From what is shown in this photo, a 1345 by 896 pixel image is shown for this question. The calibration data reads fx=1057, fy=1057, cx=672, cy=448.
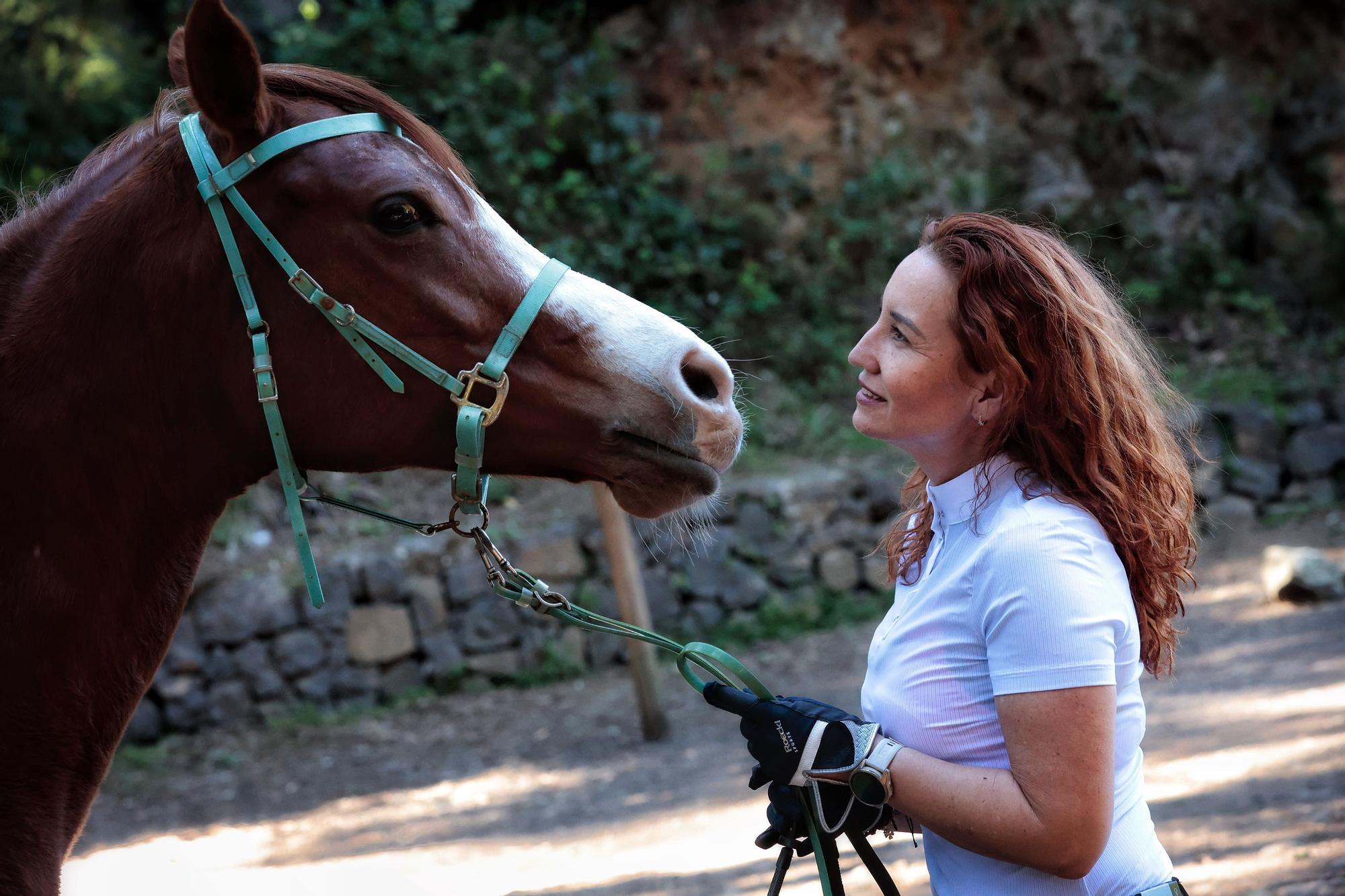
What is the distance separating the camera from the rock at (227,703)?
6062mm

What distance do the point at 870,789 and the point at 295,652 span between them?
217 inches

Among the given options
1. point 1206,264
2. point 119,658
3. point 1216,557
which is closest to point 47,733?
point 119,658

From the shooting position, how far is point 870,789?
4.48ft

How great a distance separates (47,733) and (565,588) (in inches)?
212

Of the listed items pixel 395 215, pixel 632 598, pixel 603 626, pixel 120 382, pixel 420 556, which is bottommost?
pixel 603 626

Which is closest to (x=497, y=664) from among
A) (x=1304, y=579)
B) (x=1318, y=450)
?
(x=1304, y=579)

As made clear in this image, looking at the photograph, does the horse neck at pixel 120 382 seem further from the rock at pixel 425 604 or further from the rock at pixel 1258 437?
the rock at pixel 1258 437

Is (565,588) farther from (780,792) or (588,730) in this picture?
(780,792)

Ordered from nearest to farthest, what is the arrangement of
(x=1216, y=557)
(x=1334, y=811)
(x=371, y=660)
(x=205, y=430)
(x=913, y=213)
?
(x=205, y=430) < (x=1334, y=811) < (x=371, y=660) < (x=1216, y=557) < (x=913, y=213)

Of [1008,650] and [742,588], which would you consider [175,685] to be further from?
[1008,650]

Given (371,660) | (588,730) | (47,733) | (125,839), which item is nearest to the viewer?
(47,733)

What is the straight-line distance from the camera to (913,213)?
9.81 metres

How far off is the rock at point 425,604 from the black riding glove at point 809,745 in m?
5.23

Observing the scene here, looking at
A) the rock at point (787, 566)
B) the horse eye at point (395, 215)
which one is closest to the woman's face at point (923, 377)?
the horse eye at point (395, 215)
